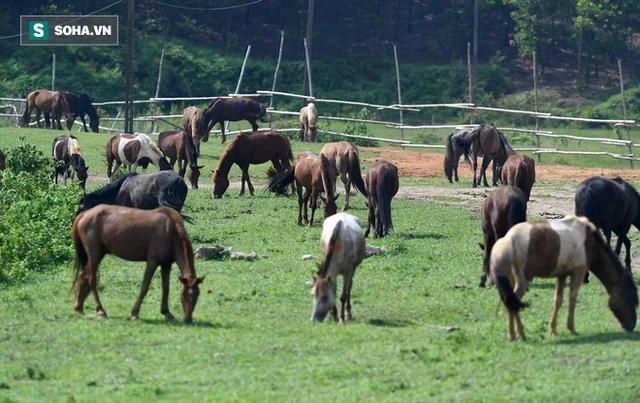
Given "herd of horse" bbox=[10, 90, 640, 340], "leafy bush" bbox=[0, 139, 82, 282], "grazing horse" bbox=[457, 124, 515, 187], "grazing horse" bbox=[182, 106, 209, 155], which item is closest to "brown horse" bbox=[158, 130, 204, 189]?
"herd of horse" bbox=[10, 90, 640, 340]

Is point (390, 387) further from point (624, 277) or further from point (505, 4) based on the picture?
point (505, 4)

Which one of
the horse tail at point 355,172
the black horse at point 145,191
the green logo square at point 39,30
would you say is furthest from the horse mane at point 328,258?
the green logo square at point 39,30

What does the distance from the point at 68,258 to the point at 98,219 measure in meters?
4.50

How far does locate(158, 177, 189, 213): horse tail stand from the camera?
1751cm

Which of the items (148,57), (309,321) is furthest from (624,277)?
(148,57)

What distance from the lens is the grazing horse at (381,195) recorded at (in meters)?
18.8

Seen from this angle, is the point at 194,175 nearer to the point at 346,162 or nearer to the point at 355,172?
the point at 346,162

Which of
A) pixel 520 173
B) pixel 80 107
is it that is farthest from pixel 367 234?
pixel 80 107

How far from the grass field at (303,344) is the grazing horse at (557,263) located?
33 centimetres

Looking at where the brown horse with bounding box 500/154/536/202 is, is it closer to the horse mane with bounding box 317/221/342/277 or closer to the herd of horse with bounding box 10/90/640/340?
the herd of horse with bounding box 10/90/640/340

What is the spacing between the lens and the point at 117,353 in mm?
11164

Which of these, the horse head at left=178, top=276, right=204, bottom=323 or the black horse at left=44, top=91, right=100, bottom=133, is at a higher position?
the black horse at left=44, top=91, right=100, bottom=133

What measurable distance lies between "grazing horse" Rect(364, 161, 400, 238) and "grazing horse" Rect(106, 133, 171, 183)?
7.33 m

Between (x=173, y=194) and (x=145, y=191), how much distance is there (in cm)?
45
